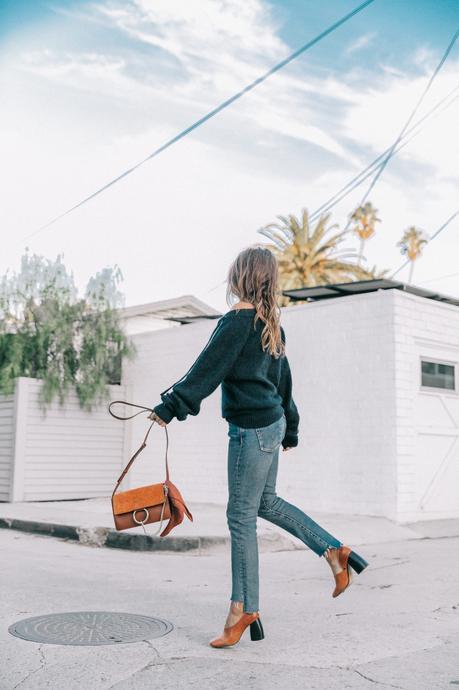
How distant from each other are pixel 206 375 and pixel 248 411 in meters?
0.27

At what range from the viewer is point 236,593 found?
3.93 meters

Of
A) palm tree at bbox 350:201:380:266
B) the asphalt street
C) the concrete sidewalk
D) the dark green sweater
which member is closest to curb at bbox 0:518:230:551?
the concrete sidewalk

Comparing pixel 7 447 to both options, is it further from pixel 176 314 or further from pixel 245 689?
pixel 245 689

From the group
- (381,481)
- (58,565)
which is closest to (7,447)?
(381,481)

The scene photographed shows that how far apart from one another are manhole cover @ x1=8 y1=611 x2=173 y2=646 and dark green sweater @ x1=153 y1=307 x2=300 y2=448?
1.18m

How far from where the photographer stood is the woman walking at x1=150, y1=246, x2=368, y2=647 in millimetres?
3920

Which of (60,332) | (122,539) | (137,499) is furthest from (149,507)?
(60,332)

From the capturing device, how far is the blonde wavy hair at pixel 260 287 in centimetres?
404

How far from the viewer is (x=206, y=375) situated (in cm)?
392

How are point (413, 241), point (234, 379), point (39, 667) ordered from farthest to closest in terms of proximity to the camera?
point (413, 241) < point (234, 379) < point (39, 667)

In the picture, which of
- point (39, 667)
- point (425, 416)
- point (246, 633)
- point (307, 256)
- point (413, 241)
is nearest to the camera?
point (39, 667)

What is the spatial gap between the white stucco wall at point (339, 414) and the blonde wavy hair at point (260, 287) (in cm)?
746

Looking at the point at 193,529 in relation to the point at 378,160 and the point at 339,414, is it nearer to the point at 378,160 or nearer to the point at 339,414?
the point at 339,414

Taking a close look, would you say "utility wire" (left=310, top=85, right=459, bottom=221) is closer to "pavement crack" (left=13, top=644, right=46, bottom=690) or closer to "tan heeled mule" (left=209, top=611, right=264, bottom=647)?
"tan heeled mule" (left=209, top=611, right=264, bottom=647)
